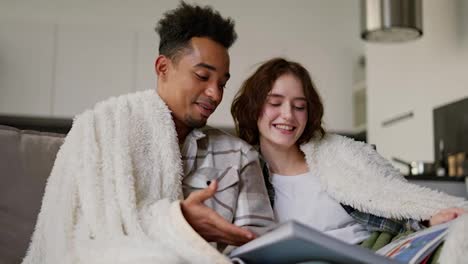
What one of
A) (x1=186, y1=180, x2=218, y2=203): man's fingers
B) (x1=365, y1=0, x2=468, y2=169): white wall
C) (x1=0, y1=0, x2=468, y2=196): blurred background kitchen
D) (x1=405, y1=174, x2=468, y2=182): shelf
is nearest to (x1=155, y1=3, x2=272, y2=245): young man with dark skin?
(x1=186, y1=180, x2=218, y2=203): man's fingers

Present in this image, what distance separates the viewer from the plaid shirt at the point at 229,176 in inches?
53.1

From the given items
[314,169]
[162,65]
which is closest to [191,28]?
[162,65]

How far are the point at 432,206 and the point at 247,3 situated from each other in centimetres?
347

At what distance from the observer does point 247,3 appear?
15.4ft

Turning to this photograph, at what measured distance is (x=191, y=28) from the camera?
1.46 metres

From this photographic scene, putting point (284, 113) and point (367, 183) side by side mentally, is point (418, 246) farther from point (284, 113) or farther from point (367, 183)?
point (284, 113)

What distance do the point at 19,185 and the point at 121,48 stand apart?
3.11 meters

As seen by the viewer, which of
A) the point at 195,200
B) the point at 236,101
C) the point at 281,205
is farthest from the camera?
the point at 236,101

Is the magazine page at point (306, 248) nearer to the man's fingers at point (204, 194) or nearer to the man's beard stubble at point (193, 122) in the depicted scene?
the man's fingers at point (204, 194)

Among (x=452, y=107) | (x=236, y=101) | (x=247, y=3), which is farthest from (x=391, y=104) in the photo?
(x=236, y=101)

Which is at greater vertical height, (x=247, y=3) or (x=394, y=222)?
(x=247, y=3)

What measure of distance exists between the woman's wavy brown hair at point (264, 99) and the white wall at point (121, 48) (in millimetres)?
2758

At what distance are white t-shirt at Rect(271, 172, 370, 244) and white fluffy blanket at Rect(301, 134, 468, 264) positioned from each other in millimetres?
28

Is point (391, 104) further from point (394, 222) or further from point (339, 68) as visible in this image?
point (394, 222)
